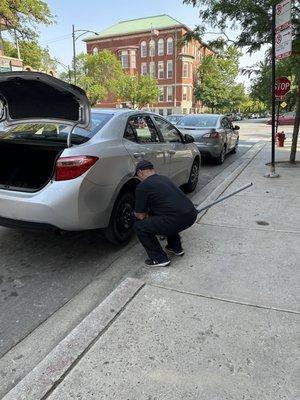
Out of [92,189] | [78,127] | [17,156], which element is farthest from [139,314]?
[17,156]

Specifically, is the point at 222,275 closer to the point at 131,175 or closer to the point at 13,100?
the point at 131,175

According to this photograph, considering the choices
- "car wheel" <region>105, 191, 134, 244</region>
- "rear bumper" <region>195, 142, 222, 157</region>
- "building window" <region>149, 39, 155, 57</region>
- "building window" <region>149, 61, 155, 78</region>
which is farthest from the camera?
"building window" <region>149, 61, 155, 78</region>

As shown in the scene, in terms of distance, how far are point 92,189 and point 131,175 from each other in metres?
0.72

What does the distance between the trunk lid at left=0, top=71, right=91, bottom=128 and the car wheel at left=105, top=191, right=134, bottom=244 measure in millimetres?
999

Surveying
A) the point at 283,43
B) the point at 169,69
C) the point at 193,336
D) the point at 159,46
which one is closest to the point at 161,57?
the point at 159,46

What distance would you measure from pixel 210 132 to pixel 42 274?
24.9ft

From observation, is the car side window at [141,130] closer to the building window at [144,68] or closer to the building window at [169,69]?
the building window at [169,69]

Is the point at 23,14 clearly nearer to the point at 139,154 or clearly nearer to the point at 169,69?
the point at 139,154

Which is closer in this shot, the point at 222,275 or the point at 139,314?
the point at 139,314

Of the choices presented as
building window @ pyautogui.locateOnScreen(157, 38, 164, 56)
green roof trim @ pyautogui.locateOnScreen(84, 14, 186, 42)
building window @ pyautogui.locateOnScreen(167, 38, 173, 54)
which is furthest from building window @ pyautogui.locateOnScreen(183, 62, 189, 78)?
green roof trim @ pyautogui.locateOnScreen(84, 14, 186, 42)

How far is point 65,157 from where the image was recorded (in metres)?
3.73

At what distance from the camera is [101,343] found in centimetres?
277

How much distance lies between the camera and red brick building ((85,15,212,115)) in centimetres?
6781

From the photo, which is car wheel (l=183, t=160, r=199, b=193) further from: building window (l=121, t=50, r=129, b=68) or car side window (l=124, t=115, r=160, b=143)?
building window (l=121, t=50, r=129, b=68)
